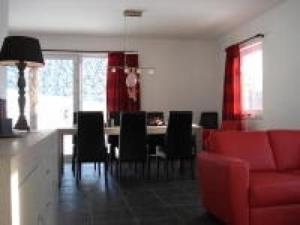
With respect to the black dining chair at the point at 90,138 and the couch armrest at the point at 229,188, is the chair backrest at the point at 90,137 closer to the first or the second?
the black dining chair at the point at 90,138

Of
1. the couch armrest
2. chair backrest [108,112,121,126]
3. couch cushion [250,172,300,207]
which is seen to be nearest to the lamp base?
the couch armrest

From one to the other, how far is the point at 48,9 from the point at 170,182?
3087 millimetres

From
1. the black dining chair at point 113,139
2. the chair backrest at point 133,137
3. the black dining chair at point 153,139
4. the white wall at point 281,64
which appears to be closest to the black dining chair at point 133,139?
the chair backrest at point 133,137

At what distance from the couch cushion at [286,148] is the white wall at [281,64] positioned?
1391 millimetres

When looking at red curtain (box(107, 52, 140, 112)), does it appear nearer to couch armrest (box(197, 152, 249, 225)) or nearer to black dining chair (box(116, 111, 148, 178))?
black dining chair (box(116, 111, 148, 178))

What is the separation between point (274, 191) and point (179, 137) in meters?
2.65

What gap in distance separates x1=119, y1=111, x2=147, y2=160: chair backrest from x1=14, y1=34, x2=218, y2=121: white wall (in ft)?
8.54

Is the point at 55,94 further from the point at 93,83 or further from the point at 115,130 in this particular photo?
the point at 115,130

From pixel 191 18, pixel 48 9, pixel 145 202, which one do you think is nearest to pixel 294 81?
pixel 191 18

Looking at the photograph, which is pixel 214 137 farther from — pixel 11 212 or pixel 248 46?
pixel 248 46

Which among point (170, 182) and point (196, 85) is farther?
point (196, 85)

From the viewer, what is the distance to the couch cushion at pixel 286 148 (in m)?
3.71

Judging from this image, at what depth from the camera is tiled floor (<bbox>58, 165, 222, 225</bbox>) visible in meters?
3.51

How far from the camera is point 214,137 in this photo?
12.1 ft
